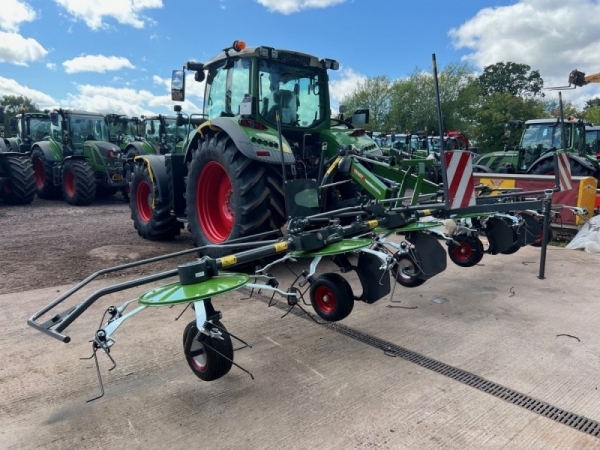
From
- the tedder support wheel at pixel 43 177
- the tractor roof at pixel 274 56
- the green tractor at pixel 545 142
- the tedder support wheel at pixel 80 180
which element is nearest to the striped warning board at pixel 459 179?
the tractor roof at pixel 274 56

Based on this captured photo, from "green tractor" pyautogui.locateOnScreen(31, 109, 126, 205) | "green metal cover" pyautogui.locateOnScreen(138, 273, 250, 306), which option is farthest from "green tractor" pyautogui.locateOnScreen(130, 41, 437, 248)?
"green tractor" pyautogui.locateOnScreen(31, 109, 126, 205)

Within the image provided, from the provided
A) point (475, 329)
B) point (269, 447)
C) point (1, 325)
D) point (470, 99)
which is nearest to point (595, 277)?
point (475, 329)

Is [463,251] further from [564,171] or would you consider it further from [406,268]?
[564,171]

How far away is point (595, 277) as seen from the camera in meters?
4.48

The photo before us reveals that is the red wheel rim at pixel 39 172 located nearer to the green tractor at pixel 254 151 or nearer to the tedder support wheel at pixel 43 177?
the tedder support wheel at pixel 43 177

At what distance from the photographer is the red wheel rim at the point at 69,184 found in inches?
412

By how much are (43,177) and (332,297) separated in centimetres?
1089

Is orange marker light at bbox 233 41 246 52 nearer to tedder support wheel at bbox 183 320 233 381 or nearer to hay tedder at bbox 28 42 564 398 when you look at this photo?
hay tedder at bbox 28 42 564 398

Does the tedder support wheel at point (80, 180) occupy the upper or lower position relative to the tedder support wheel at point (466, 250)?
upper

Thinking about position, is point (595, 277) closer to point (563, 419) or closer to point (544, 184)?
point (544, 184)

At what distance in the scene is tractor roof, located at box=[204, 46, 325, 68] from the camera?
4.62 metres

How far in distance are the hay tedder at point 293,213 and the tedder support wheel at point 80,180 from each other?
485 cm

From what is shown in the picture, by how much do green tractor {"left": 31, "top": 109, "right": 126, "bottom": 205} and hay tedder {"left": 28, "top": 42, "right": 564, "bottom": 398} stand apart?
5037 mm

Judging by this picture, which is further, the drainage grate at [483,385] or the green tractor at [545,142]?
the green tractor at [545,142]
